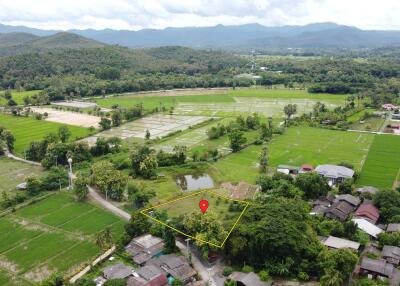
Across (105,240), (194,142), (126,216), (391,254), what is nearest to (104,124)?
(194,142)

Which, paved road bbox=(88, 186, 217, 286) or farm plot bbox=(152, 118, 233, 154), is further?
farm plot bbox=(152, 118, 233, 154)

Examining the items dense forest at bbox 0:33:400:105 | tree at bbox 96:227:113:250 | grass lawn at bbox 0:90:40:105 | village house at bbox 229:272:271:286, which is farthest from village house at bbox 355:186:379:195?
grass lawn at bbox 0:90:40:105

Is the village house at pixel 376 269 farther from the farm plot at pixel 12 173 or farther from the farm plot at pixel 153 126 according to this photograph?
the farm plot at pixel 153 126

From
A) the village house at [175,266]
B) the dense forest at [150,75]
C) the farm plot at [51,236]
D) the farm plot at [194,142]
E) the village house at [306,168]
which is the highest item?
the dense forest at [150,75]

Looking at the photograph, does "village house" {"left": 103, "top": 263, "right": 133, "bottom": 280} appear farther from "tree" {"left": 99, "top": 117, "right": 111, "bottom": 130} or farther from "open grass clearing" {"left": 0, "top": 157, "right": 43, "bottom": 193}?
"tree" {"left": 99, "top": 117, "right": 111, "bottom": 130}

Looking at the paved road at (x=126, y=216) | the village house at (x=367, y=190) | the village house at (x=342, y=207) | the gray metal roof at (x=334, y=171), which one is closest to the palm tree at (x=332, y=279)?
the paved road at (x=126, y=216)

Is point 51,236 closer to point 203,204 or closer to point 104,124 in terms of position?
point 203,204
